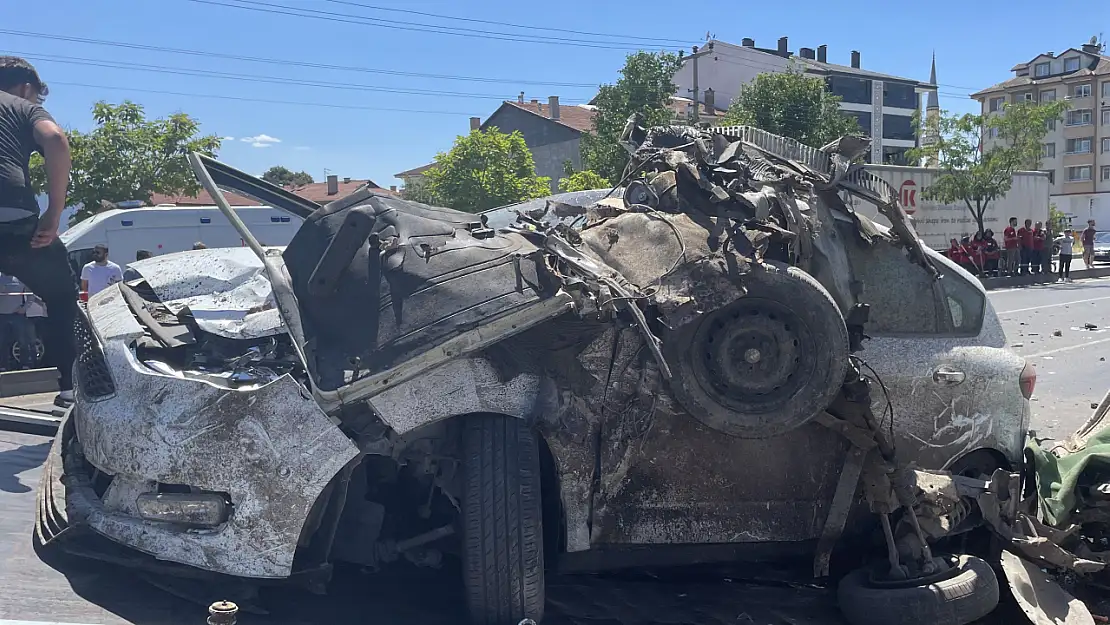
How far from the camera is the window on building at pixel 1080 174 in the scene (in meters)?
74.3

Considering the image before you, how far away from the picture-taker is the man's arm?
18.8 ft

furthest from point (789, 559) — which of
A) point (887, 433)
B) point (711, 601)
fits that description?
point (887, 433)

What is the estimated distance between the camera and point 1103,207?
230 ft

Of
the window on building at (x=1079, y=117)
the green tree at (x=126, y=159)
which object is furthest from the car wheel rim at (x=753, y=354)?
the window on building at (x=1079, y=117)

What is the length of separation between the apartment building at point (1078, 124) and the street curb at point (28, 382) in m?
A: 77.4

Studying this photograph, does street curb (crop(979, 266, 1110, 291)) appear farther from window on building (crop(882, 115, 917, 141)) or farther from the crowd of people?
window on building (crop(882, 115, 917, 141))

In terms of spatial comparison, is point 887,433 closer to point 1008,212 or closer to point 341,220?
point 341,220

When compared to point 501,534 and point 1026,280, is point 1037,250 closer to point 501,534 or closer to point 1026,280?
point 1026,280

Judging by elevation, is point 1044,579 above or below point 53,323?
below

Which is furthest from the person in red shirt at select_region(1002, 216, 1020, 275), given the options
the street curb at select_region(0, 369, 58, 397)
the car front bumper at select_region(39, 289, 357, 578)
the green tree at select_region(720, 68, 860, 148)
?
the car front bumper at select_region(39, 289, 357, 578)

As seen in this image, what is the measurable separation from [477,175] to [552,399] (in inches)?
945

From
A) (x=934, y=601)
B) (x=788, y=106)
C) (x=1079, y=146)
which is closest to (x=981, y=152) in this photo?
(x=788, y=106)

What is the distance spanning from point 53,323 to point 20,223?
2.45ft

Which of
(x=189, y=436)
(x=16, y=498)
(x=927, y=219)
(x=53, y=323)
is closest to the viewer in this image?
(x=189, y=436)
